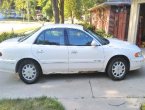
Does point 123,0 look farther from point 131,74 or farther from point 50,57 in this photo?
point 50,57

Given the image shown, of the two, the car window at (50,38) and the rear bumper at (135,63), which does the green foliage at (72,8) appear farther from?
the rear bumper at (135,63)

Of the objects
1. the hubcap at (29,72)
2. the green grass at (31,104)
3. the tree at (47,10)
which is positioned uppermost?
the tree at (47,10)

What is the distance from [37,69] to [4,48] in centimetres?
112

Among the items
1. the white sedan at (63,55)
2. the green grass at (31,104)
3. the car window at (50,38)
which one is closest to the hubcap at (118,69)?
the white sedan at (63,55)

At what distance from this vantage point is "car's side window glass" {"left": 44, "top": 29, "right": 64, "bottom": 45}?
8.05 meters

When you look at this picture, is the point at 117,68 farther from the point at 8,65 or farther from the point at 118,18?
the point at 118,18

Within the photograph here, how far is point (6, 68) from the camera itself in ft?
26.1

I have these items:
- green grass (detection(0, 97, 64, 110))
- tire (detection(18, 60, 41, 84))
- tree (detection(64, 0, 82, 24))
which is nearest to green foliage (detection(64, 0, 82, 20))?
tree (detection(64, 0, 82, 24))

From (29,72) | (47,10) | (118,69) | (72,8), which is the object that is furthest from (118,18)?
(47,10)

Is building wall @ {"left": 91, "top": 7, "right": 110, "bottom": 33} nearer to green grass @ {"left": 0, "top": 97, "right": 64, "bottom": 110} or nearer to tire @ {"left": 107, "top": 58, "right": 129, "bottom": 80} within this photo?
tire @ {"left": 107, "top": 58, "right": 129, "bottom": 80}

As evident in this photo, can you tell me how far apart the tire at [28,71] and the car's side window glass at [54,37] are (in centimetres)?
77

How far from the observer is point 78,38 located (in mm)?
8141

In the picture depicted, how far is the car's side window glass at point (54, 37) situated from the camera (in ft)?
26.4

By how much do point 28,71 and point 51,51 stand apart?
87 centimetres
